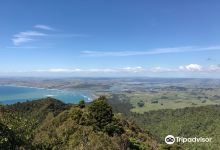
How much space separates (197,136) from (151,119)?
3926 centimetres

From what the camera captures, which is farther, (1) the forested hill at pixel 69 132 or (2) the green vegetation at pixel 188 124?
(2) the green vegetation at pixel 188 124

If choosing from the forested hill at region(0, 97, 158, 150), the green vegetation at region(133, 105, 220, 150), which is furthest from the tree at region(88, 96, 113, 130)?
the green vegetation at region(133, 105, 220, 150)

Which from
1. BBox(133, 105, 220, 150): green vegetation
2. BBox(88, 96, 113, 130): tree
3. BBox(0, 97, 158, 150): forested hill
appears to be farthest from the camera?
BBox(133, 105, 220, 150): green vegetation

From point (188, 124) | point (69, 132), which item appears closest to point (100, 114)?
point (69, 132)

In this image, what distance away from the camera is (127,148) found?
4091 cm

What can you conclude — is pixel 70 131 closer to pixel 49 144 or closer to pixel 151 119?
pixel 49 144

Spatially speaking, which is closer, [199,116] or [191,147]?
[191,147]

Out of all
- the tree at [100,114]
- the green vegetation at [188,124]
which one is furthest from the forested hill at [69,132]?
the green vegetation at [188,124]

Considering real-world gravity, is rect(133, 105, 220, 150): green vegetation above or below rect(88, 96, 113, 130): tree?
below

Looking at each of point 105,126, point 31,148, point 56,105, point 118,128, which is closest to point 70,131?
point 105,126

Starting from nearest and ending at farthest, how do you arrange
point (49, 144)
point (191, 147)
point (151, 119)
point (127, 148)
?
point (49, 144) < point (127, 148) < point (191, 147) < point (151, 119)

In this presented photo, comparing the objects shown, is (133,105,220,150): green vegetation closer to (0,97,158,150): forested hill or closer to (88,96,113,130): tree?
(88,96,113,130): tree

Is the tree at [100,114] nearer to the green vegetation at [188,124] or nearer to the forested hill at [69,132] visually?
the forested hill at [69,132]

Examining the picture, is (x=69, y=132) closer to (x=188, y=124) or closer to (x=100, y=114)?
(x=100, y=114)
